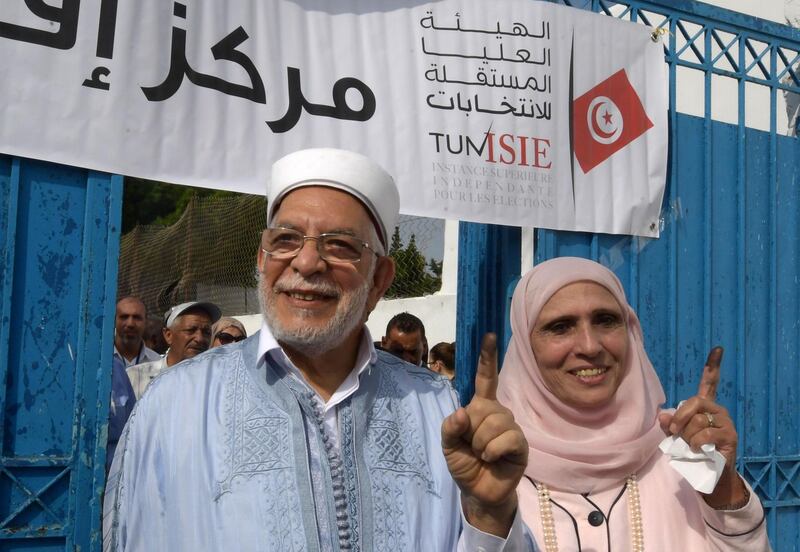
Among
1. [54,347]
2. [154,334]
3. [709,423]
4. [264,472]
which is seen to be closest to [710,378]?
[709,423]

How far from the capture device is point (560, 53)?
3.68 metres

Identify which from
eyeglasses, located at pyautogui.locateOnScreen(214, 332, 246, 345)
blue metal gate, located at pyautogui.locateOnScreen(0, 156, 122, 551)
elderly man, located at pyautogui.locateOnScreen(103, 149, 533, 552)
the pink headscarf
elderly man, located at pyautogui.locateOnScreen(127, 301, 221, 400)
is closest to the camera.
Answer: elderly man, located at pyautogui.locateOnScreen(103, 149, 533, 552)

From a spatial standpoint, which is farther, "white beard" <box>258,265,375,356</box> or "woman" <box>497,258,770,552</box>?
"woman" <box>497,258,770,552</box>

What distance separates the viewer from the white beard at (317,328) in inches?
65.6

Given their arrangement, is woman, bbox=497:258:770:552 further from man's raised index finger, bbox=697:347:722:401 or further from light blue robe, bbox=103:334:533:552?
light blue robe, bbox=103:334:533:552

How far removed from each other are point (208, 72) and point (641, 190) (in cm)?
200

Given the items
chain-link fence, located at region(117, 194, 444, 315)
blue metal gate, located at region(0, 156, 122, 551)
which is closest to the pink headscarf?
blue metal gate, located at region(0, 156, 122, 551)

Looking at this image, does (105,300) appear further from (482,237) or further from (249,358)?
(482,237)

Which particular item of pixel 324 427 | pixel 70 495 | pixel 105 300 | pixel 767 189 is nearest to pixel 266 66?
pixel 105 300

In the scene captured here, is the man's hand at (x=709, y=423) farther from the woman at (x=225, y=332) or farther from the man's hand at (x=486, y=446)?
the woman at (x=225, y=332)

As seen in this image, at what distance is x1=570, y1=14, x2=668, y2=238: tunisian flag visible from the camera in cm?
372

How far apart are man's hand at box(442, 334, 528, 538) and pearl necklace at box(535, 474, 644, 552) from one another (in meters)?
0.61

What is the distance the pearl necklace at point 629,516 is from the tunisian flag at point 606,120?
1873 millimetres

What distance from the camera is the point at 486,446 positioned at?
1380mm
